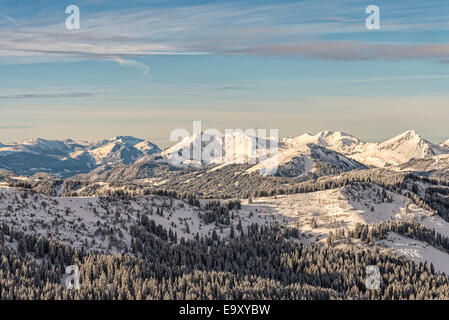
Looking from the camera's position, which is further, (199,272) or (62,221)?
(62,221)

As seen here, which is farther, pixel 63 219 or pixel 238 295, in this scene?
pixel 63 219

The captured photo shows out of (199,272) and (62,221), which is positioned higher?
(62,221)

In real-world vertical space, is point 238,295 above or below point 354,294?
above

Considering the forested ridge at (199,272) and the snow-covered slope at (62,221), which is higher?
the snow-covered slope at (62,221)

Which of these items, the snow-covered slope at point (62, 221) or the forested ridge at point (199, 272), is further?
the snow-covered slope at point (62, 221)

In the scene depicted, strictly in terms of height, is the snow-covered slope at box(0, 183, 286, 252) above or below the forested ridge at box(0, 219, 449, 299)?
above

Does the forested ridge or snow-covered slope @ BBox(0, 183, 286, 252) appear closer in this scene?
the forested ridge
